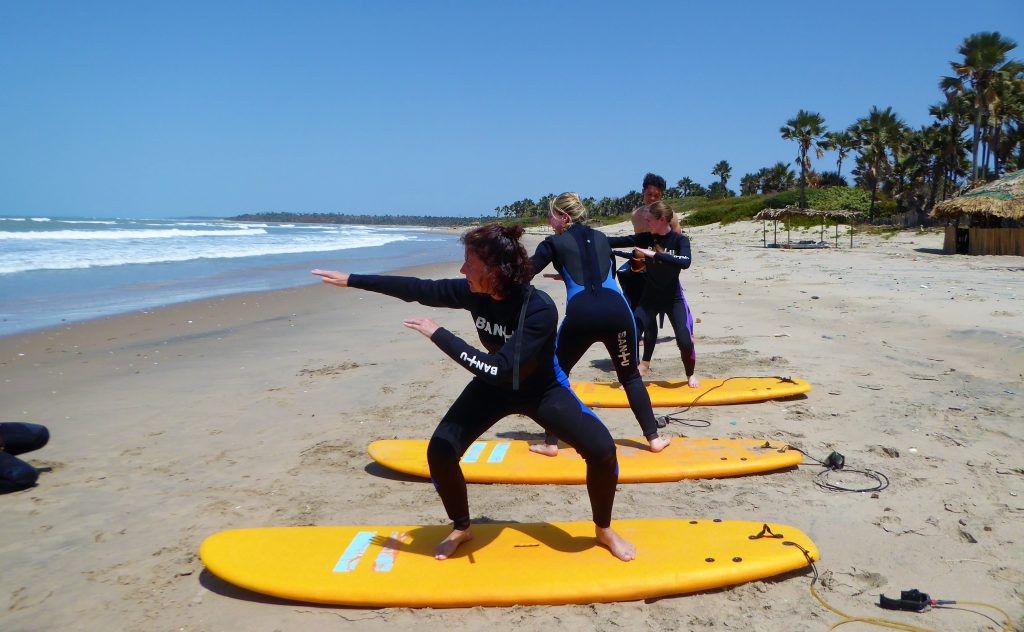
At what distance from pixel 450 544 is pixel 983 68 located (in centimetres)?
3791

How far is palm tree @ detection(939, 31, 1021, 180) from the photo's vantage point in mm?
31438

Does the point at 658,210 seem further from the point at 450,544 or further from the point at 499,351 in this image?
the point at 450,544

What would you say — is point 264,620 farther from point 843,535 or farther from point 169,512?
point 843,535

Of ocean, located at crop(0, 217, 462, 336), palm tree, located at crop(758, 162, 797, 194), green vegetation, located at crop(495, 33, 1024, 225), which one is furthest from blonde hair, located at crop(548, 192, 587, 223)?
palm tree, located at crop(758, 162, 797, 194)

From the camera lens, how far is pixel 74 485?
15.4ft

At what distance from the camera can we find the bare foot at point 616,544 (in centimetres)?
340

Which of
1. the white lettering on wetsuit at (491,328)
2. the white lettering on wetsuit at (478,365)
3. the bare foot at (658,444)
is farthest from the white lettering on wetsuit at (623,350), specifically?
the white lettering on wetsuit at (478,365)

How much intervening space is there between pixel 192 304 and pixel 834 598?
44.7 feet

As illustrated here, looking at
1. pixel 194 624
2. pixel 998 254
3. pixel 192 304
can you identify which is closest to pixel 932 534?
pixel 194 624

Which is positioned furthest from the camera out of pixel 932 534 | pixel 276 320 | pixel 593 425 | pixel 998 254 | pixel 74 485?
pixel 998 254

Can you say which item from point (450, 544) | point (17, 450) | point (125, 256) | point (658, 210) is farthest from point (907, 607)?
point (125, 256)

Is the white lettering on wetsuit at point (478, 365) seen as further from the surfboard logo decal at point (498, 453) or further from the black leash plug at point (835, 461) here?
the black leash plug at point (835, 461)

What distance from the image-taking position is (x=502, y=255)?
3.27 meters

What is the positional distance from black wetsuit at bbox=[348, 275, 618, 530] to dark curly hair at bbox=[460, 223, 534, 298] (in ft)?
0.30
